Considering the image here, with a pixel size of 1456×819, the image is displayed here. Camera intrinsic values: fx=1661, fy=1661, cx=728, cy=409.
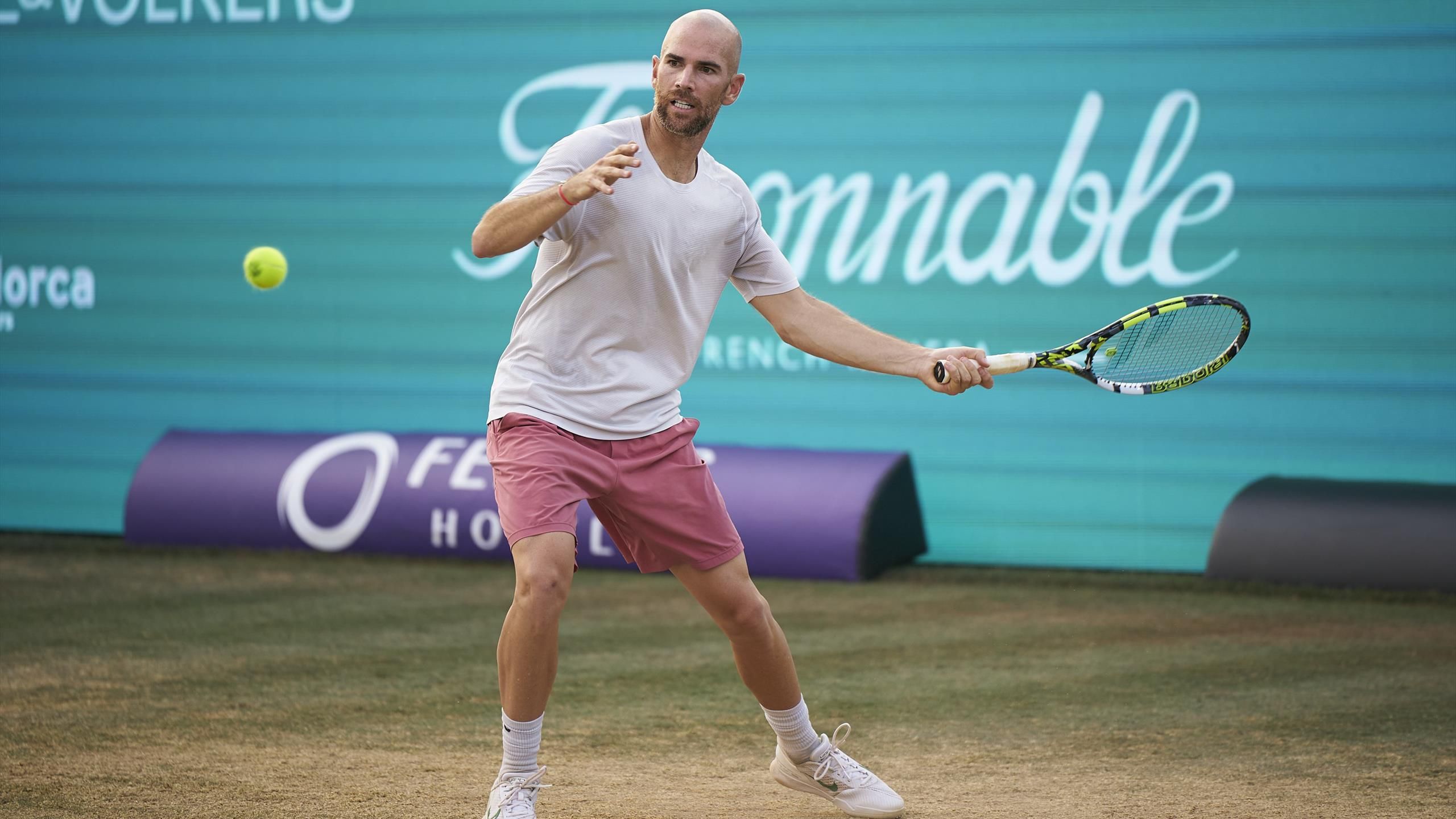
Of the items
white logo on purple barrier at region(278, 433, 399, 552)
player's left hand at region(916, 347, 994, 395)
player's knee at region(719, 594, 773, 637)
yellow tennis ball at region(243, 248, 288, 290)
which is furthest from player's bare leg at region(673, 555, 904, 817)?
white logo on purple barrier at region(278, 433, 399, 552)

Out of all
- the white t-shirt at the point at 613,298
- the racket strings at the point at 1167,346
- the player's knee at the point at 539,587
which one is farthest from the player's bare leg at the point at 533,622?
the racket strings at the point at 1167,346

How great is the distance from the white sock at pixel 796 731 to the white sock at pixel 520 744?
57 centimetres

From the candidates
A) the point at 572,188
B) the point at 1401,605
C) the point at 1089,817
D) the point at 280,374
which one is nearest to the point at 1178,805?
the point at 1089,817

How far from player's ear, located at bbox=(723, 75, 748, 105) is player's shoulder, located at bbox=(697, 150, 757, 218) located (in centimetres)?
13

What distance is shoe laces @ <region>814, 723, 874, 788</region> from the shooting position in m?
3.69

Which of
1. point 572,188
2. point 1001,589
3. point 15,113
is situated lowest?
point 1001,589

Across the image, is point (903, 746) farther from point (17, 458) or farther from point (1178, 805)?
point (17, 458)

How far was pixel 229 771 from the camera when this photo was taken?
404 cm

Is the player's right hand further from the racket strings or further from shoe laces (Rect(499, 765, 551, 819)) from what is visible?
the racket strings

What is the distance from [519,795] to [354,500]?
14.8 ft

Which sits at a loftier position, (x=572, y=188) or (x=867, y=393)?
(x=572, y=188)

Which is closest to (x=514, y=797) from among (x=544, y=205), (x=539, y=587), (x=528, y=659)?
(x=528, y=659)

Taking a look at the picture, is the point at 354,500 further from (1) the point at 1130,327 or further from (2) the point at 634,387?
(1) the point at 1130,327

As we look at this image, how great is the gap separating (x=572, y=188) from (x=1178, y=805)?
1.95 metres
